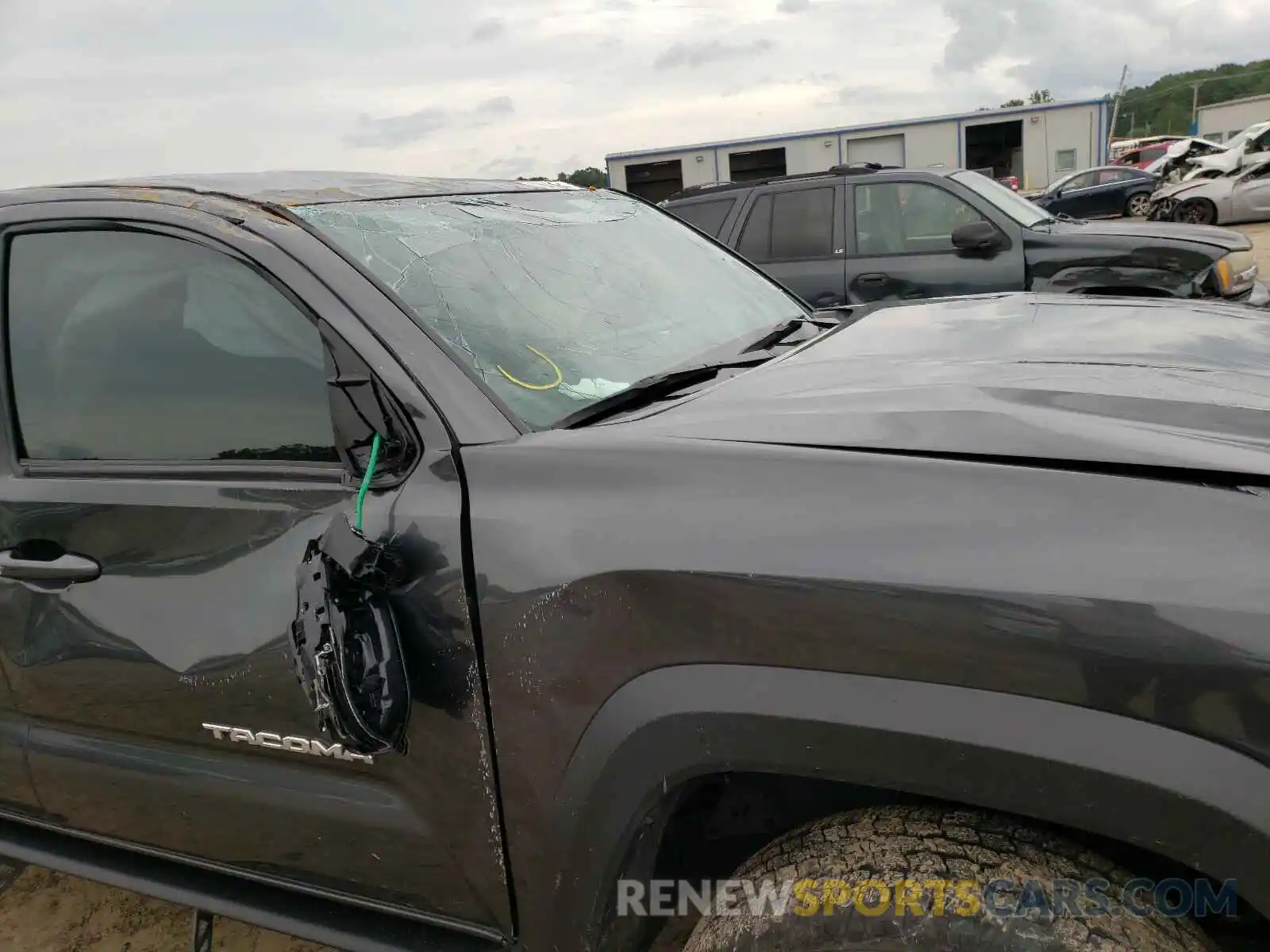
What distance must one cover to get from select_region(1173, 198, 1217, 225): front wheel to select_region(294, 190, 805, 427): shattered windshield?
17.2 m

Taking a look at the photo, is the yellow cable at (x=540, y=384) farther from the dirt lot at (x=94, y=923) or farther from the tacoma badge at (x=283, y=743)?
the dirt lot at (x=94, y=923)

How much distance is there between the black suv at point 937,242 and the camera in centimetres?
586

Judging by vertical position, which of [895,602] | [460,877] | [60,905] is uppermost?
[895,602]

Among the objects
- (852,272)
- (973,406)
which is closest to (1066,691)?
(973,406)

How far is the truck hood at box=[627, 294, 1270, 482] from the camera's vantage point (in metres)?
1.27

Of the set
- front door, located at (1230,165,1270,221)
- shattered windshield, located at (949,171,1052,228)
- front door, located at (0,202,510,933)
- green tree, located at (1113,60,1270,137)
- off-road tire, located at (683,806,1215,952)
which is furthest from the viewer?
green tree, located at (1113,60,1270,137)

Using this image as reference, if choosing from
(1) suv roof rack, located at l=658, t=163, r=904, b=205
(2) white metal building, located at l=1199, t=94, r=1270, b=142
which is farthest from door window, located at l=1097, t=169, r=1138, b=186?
(2) white metal building, located at l=1199, t=94, r=1270, b=142

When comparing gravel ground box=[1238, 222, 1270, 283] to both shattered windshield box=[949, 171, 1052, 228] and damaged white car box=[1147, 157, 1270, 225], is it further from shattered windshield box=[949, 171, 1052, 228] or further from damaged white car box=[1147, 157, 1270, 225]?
shattered windshield box=[949, 171, 1052, 228]

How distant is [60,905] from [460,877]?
1.96m

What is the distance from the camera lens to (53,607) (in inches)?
72.7

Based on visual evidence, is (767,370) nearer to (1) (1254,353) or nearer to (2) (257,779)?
(1) (1254,353)

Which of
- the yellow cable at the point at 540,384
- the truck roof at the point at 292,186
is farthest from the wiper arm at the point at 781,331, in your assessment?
the truck roof at the point at 292,186

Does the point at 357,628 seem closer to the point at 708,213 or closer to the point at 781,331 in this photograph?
the point at 781,331

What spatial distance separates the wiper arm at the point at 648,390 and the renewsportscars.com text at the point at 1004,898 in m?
0.82
